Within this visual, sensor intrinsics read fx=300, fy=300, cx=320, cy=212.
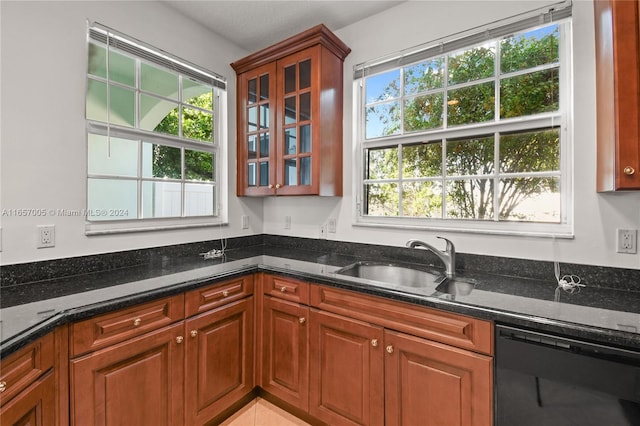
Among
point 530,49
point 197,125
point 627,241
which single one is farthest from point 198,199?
point 627,241

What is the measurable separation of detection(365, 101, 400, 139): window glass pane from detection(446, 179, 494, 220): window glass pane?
1.94 feet

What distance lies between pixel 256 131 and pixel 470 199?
1684 millimetres

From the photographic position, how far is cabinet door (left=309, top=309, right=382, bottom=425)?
1.52 meters

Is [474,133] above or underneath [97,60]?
underneath

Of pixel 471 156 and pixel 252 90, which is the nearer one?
pixel 471 156

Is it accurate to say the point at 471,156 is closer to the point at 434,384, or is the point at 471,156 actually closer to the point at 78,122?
the point at 434,384

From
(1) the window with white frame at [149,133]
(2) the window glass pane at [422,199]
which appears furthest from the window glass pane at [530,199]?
(1) the window with white frame at [149,133]

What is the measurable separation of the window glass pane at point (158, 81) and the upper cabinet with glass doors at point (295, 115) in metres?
0.53

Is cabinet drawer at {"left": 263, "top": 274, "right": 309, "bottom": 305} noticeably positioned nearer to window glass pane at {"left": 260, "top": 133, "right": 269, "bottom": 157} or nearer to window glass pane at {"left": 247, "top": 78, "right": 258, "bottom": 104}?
window glass pane at {"left": 260, "top": 133, "right": 269, "bottom": 157}

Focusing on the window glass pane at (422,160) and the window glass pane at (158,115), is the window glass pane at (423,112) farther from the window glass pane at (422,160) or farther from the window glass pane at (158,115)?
the window glass pane at (158,115)

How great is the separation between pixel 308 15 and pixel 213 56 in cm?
83

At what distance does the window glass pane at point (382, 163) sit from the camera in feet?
7.34

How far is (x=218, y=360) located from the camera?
1753 millimetres

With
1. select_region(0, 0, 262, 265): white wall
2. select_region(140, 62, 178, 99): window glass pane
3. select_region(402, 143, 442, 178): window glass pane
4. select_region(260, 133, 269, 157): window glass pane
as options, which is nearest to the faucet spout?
select_region(402, 143, 442, 178): window glass pane
